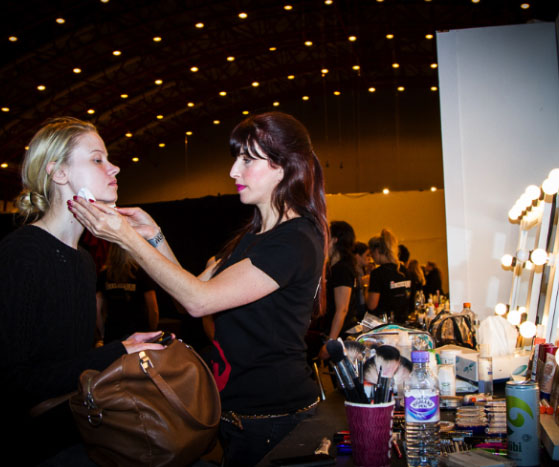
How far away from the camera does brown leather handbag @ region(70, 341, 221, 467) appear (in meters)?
1.23

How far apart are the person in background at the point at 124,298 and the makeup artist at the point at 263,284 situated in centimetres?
310

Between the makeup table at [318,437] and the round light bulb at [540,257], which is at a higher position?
the round light bulb at [540,257]

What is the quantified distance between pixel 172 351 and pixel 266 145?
68 centimetres

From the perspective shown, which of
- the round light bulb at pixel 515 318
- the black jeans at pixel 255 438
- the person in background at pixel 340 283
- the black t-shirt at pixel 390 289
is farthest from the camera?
the black t-shirt at pixel 390 289

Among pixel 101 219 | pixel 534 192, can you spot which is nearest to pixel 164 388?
pixel 101 219

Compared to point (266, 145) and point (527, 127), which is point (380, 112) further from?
point (266, 145)

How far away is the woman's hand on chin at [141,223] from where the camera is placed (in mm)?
1966

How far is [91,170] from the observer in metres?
1.80

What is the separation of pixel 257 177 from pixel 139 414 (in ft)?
2.53

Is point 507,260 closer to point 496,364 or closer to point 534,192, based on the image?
point 534,192

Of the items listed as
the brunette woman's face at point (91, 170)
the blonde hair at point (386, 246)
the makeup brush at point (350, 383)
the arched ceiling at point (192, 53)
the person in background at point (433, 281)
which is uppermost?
the arched ceiling at point (192, 53)

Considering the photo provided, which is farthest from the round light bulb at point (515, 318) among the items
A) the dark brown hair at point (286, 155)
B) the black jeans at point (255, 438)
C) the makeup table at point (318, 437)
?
the black jeans at point (255, 438)

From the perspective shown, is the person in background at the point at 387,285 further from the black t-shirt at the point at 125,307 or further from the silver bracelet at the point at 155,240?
the silver bracelet at the point at 155,240

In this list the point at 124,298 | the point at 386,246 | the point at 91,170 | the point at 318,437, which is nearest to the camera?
the point at 318,437
